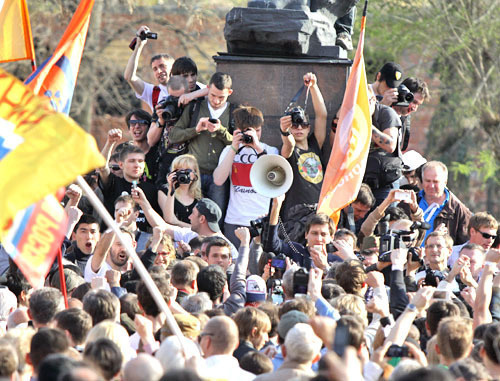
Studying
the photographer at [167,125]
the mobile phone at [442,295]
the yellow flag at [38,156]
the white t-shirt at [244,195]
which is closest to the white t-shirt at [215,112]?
the photographer at [167,125]

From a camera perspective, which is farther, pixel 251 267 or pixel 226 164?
pixel 226 164

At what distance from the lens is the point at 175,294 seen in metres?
7.50

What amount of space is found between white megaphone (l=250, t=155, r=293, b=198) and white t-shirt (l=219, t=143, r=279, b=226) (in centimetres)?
48

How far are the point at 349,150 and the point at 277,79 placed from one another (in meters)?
1.37

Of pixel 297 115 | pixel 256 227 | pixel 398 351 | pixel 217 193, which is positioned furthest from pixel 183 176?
pixel 398 351

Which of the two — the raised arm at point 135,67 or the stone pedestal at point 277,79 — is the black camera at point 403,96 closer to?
the stone pedestal at point 277,79

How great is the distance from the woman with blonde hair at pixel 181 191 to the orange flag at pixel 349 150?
1111 mm

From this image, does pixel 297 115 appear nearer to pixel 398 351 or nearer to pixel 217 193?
pixel 217 193

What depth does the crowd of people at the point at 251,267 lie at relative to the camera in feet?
19.7

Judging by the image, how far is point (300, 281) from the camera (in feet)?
25.2

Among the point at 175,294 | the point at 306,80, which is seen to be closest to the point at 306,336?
the point at 175,294

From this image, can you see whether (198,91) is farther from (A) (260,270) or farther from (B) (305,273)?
(B) (305,273)

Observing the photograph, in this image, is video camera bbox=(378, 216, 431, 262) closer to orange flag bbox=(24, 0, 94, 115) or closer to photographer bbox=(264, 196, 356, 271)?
photographer bbox=(264, 196, 356, 271)

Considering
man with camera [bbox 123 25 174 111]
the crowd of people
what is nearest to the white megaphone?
the crowd of people
